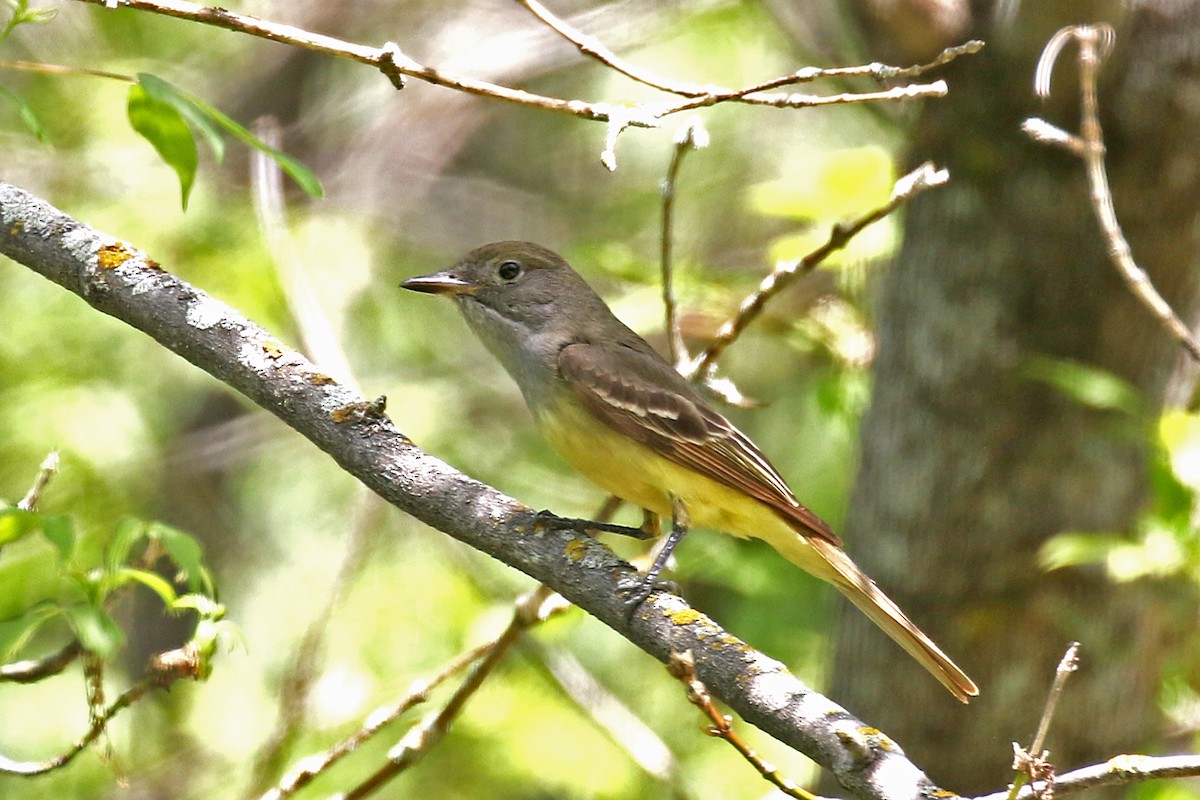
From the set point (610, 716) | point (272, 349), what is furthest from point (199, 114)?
point (610, 716)

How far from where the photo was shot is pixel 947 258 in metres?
5.53

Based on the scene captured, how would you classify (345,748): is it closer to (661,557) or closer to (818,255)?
(661,557)

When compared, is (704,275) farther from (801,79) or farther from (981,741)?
(801,79)

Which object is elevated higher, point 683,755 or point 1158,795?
point 683,755

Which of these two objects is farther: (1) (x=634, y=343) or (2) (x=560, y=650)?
(2) (x=560, y=650)

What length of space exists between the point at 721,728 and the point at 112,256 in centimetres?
198

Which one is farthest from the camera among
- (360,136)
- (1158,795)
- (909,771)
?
(360,136)

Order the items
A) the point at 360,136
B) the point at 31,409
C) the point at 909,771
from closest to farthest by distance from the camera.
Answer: the point at 909,771 → the point at 31,409 → the point at 360,136

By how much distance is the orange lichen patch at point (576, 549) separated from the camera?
3.29 metres

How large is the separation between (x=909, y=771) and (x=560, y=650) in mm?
3836

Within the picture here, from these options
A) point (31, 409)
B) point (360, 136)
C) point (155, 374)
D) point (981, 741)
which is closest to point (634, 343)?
point (981, 741)

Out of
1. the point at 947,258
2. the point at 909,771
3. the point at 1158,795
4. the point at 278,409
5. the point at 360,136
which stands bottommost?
the point at 909,771

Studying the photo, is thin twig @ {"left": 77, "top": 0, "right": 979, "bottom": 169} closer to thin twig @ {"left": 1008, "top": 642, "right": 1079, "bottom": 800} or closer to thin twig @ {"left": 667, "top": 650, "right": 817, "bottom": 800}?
thin twig @ {"left": 667, "top": 650, "right": 817, "bottom": 800}

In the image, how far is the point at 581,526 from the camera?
394 centimetres
